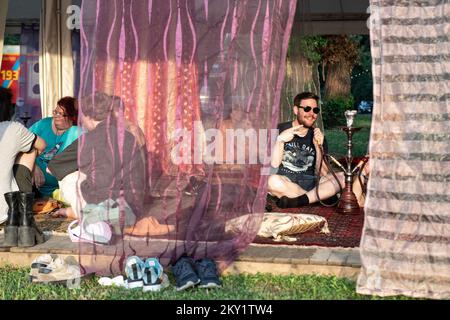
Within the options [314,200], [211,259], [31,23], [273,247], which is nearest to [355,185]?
[314,200]

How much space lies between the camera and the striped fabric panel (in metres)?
4.08

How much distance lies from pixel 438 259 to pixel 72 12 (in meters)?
6.23

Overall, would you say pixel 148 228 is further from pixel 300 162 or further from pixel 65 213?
pixel 300 162

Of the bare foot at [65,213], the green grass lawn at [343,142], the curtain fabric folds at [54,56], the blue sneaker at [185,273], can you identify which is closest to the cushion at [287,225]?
the blue sneaker at [185,273]

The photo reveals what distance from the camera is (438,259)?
13.3ft

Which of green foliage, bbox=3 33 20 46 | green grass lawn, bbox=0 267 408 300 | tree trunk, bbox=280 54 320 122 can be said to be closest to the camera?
green grass lawn, bbox=0 267 408 300

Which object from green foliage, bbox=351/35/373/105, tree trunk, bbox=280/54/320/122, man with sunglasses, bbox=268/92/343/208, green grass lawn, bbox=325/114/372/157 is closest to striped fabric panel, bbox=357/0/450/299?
man with sunglasses, bbox=268/92/343/208

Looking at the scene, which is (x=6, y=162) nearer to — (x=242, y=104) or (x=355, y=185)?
(x=242, y=104)

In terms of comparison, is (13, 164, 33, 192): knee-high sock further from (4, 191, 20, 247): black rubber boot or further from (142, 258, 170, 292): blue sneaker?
(142, 258, 170, 292): blue sneaker

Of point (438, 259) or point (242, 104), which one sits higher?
point (242, 104)

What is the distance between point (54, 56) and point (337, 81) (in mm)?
15032

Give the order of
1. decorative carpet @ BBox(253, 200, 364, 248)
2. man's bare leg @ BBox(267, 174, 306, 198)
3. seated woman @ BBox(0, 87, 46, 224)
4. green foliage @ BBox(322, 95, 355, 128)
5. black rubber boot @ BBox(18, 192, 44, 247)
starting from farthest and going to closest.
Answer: green foliage @ BBox(322, 95, 355, 128)
man's bare leg @ BBox(267, 174, 306, 198)
seated woman @ BBox(0, 87, 46, 224)
decorative carpet @ BBox(253, 200, 364, 248)
black rubber boot @ BBox(18, 192, 44, 247)

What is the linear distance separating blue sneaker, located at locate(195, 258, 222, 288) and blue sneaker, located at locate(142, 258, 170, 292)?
21 cm

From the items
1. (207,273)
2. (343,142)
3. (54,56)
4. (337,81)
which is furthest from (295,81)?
(337,81)
